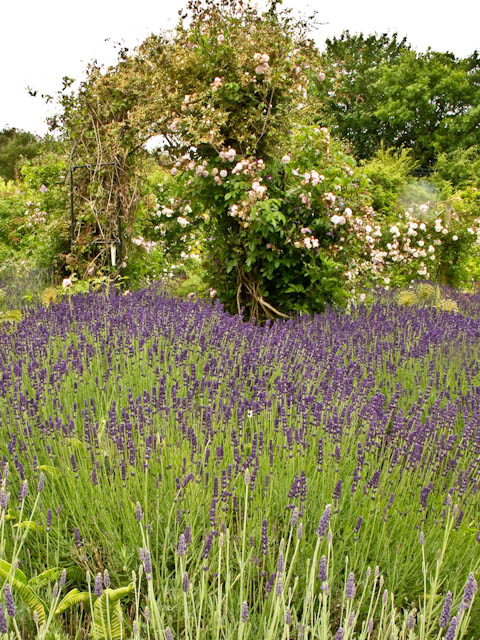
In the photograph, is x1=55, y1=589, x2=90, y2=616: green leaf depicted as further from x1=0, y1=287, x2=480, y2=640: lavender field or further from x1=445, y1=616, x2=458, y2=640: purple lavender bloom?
x1=445, y1=616, x2=458, y2=640: purple lavender bloom

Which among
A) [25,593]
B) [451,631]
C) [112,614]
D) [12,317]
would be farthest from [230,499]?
[12,317]

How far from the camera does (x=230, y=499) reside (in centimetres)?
193

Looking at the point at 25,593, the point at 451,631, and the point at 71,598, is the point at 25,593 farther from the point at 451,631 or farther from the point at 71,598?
the point at 451,631

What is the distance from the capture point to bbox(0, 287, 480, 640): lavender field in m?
1.49

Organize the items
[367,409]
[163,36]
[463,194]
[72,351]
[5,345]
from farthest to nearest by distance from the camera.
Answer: [463,194] < [163,36] < [5,345] < [72,351] < [367,409]

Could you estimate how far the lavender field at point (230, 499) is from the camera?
4.89ft

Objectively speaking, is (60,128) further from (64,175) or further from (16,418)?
(16,418)

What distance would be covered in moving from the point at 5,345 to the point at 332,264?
3.01m

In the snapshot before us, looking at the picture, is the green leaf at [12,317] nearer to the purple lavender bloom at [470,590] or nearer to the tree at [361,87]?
the purple lavender bloom at [470,590]

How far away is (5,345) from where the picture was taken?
362 cm

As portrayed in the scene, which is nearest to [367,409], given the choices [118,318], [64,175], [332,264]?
[118,318]

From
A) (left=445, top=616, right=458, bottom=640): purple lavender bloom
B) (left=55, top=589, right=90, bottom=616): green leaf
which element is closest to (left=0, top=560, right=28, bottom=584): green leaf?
(left=55, top=589, right=90, bottom=616): green leaf

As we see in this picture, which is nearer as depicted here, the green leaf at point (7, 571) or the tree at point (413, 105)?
the green leaf at point (7, 571)

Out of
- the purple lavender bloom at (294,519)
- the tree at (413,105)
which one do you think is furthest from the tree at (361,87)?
the purple lavender bloom at (294,519)
